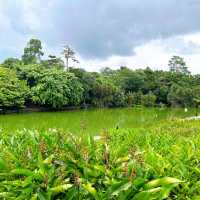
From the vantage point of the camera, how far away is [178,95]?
124 feet

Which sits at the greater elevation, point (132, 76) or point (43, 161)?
point (132, 76)

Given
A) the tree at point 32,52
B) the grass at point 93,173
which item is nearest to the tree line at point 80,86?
the tree at point 32,52

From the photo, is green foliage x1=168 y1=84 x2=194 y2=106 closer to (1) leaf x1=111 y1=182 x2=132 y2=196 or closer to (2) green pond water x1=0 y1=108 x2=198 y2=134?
(2) green pond water x1=0 y1=108 x2=198 y2=134

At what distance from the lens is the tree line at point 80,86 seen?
3688cm

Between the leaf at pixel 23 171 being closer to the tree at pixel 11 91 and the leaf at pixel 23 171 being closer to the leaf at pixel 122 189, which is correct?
the leaf at pixel 122 189

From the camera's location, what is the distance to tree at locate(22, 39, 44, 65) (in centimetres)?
4684

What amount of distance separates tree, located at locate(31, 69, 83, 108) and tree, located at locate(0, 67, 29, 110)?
1.23 m

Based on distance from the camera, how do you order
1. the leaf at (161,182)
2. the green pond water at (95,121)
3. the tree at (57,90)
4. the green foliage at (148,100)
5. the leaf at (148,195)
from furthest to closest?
the green foliage at (148,100)
the tree at (57,90)
the green pond water at (95,121)
the leaf at (161,182)
the leaf at (148,195)

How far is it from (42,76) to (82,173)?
36756mm

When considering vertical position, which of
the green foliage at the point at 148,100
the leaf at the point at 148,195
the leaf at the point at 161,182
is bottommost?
the leaf at the point at 148,195

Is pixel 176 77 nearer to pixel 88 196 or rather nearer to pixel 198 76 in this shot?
pixel 198 76

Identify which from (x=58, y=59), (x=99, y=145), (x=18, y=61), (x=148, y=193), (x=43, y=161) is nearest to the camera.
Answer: (x=148, y=193)

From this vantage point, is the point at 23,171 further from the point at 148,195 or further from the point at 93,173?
the point at 148,195

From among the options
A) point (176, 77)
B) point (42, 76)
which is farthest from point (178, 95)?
point (42, 76)
